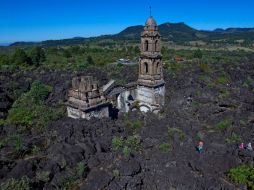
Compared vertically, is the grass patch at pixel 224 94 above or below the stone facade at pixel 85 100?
below

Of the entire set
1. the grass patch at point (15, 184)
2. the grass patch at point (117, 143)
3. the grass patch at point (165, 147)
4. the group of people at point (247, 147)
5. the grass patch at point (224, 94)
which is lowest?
the grass patch at point (224, 94)

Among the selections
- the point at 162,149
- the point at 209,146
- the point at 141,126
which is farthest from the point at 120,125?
the point at 209,146

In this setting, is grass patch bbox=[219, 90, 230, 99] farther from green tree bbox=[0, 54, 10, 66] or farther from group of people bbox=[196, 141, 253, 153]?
green tree bbox=[0, 54, 10, 66]

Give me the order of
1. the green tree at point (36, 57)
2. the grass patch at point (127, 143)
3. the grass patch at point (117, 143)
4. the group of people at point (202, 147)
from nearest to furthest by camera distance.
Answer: the group of people at point (202, 147)
the grass patch at point (127, 143)
the grass patch at point (117, 143)
the green tree at point (36, 57)

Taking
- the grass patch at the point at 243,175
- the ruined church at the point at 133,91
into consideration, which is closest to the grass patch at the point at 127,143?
the ruined church at the point at 133,91

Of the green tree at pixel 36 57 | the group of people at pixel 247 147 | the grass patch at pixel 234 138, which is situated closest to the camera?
the group of people at pixel 247 147

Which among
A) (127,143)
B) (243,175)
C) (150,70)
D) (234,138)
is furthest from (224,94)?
(243,175)

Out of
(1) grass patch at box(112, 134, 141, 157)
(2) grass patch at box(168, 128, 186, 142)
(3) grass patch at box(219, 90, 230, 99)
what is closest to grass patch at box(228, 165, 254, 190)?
(2) grass patch at box(168, 128, 186, 142)

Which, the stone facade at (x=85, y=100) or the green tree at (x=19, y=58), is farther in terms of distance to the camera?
the green tree at (x=19, y=58)

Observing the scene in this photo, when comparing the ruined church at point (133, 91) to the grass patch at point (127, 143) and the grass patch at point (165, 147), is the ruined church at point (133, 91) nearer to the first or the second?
the grass patch at point (127, 143)
